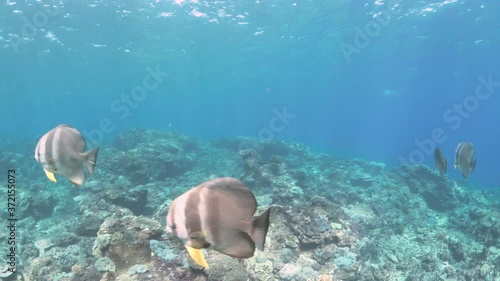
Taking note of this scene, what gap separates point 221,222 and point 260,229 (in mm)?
256

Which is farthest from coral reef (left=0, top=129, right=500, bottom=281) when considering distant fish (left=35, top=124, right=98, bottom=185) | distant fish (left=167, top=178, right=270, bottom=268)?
distant fish (left=167, top=178, right=270, bottom=268)

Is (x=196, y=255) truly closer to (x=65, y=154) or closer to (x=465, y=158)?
(x=65, y=154)

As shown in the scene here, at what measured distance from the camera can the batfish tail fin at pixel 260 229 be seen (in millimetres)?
2129

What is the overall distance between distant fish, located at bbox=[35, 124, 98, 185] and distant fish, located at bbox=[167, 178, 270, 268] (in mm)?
1554

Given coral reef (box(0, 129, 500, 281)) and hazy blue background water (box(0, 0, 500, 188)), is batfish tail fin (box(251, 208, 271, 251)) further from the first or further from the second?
hazy blue background water (box(0, 0, 500, 188))

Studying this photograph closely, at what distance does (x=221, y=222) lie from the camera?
217cm

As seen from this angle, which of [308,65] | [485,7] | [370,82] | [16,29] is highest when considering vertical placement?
[485,7]

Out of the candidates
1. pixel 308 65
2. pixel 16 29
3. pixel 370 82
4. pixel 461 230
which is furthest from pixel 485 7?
pixel 370 82

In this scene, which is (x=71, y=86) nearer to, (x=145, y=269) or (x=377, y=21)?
(x=377, y=21)

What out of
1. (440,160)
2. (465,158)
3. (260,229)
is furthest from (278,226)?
(260,229)

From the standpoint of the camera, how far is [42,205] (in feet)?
43.3

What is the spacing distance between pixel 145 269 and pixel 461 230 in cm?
1268

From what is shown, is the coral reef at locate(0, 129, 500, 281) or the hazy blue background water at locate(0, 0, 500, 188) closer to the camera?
the coral reef at locate(0, 129, 500, 281)

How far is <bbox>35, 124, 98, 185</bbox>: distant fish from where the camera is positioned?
3299mm
